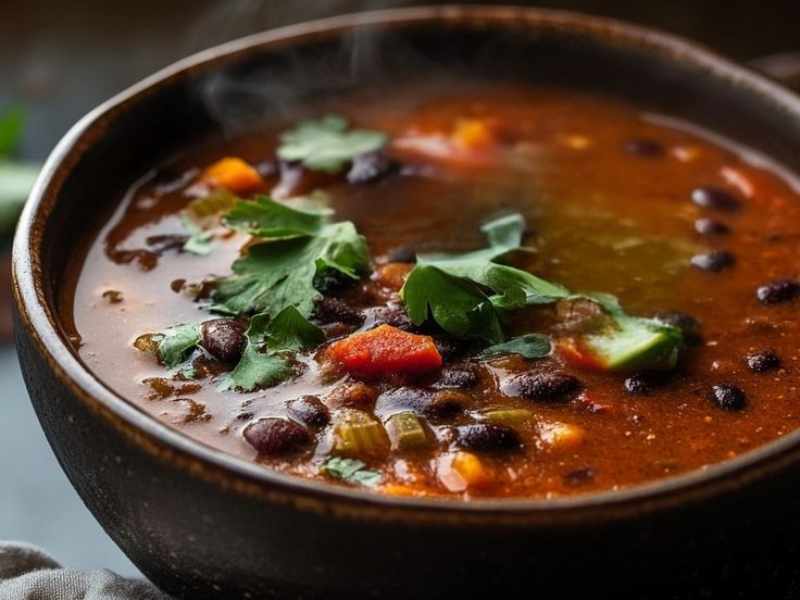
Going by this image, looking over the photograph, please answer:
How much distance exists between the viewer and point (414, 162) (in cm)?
370

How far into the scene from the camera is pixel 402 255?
3180 mm

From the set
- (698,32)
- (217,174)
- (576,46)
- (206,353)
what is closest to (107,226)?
(217,174)

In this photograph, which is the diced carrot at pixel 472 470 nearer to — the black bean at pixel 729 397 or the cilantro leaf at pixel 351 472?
the cilantro leaf at pixel 351 472

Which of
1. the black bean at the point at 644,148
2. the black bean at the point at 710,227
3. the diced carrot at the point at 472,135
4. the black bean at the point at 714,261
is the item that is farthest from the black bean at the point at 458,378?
the black bean at the point at 644,148

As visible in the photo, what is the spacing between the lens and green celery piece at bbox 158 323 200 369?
2789mm

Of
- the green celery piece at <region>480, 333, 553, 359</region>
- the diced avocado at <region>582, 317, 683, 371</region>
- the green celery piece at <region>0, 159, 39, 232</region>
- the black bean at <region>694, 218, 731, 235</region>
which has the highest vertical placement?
the diced avocado at <region>582, 317, 683, 371</region>

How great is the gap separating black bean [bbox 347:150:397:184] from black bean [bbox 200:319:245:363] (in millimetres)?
858

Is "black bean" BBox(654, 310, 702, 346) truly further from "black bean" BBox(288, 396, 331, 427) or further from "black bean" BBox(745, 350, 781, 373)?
"black bean" BBox(288, 396, 331, 427)

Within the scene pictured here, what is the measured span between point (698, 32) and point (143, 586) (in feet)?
12.0

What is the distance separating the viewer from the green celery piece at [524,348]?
2.82 meters

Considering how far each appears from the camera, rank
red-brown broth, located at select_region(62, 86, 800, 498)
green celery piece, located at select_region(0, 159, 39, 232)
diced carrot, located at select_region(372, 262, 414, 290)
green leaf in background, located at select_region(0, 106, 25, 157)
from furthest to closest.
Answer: green leaf in background, located at select_region(0, 106, 25, 157)
green celery piece, located at select_region(0, 159, 39, 232)
diced carrot, located at select_region(372, 262, 414, 290)
red-brown broth, located at select_region(62, 86, 800, 498)

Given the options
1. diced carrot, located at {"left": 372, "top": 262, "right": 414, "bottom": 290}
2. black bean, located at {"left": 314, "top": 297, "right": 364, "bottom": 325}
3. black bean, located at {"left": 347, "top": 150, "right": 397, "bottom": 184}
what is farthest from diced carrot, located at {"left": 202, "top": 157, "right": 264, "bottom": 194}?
black bean, located at {"left": 314, "top": 297, "right": 364, "bottom": 325}

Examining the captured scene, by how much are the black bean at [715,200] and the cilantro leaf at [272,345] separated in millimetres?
1226

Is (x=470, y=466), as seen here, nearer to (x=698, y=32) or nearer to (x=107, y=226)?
(x=107, y=226)
